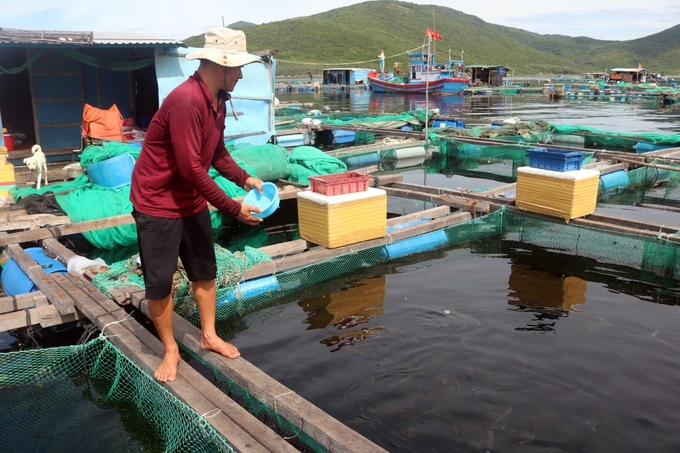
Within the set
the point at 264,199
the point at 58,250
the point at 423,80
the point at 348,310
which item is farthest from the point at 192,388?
the point at 423,80

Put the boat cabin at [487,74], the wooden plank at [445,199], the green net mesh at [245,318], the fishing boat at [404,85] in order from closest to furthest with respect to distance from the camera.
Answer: the green net mesh at [245,318]
the wooden plank at [445,199]
the fishing boat at [404,85]
the boat cabin at [487,74]

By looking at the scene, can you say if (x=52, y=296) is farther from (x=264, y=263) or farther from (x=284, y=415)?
(x=284, y=415)

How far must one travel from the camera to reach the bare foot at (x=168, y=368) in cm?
381

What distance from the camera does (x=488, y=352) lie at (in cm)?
521

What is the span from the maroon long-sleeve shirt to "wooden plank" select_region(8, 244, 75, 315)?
215 cm

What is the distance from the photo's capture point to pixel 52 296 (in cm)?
531

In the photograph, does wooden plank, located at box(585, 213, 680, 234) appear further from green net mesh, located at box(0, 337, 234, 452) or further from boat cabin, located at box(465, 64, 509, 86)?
boat cabin, located at box(465, 64, 509, 86)

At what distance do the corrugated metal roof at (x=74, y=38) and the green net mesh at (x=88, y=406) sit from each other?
7263mm

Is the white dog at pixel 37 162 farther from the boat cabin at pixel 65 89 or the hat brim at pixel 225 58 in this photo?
the hat brim at pixel 225 58

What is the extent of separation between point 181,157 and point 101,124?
347 inches

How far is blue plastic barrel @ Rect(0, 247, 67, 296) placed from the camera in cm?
599

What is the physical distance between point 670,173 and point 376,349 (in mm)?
11885

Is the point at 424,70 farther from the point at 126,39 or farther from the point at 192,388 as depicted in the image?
the point at 192,388

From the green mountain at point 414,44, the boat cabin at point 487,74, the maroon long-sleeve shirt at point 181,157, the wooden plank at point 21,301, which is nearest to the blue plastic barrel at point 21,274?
the wooden plank at point 21,301
